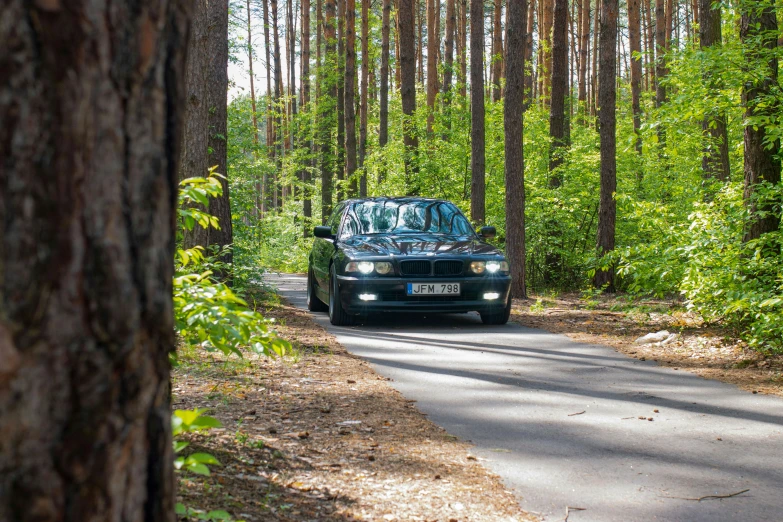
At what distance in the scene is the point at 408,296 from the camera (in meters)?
10.8

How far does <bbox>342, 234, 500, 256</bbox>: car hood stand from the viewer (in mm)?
10987

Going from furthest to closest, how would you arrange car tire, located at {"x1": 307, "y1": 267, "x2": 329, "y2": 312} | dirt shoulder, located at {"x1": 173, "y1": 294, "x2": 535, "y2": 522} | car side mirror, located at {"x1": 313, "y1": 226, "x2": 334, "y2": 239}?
car tire, located at {"x1": 307, "y1": 267, "x2": 329, "y2": 312}, car side mirror, located at {"x1": 313, "y1": 226, "x2": 334, "y2": 239}, dirt shoulder, located at {"x1": 173, "y1": 294, "x2": 535, "y2": 522}

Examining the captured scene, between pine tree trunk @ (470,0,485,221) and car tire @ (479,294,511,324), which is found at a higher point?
pine tree trunk @ (470,0,485,221)

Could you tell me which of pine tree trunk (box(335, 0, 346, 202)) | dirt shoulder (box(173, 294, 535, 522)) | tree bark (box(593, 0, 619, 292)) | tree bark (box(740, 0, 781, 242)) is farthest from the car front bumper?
pine tree trunk (box(335, 0, 346, 202))

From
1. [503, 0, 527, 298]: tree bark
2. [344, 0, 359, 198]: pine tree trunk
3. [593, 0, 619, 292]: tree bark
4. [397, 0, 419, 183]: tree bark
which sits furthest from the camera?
[344, 0, 359, 198]: pine tree trunk

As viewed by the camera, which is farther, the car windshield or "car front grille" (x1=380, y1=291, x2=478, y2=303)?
the car windshield

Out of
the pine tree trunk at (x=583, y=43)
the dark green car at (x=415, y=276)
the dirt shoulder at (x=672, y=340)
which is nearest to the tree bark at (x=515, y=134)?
the dirt shoulder at (x=672, y=340)

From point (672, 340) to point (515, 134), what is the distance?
6664 millimetres

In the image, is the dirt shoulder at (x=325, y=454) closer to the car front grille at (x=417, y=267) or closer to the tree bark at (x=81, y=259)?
the tree bark at (x=81, y=259)

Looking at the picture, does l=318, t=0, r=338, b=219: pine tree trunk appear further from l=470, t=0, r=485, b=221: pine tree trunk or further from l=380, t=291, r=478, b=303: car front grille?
l=380, t=291, r=478, b=303: car front grille

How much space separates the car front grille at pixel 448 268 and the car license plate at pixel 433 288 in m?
0.18

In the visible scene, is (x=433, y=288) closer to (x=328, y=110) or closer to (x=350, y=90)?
(x=350, y=90)

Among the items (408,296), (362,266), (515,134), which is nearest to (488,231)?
(408,296)

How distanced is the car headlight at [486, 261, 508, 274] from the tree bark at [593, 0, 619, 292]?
5.50m
